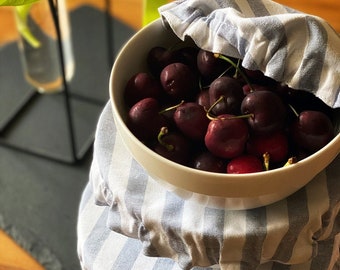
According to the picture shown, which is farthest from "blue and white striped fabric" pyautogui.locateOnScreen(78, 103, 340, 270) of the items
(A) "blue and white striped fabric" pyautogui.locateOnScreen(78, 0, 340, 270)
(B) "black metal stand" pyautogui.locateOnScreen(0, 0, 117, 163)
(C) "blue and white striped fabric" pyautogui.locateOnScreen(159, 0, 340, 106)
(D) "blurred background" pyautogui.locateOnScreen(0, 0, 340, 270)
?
(B) "black metal stand" pyautogui.locateOnScreen(0, 0, 117, 163)

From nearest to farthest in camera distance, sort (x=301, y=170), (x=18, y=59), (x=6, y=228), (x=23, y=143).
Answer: (x=301, y=170), (x=6, y=228), (x=23, y=143), (x=18, y=59)

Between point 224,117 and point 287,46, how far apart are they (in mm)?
87

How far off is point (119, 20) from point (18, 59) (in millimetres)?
224

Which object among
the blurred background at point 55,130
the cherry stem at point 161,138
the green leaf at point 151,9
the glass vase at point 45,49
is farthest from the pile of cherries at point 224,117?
the glass vase at point 45,49

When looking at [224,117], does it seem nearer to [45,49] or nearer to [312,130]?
[312,130]

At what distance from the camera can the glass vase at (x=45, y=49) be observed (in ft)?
3.51

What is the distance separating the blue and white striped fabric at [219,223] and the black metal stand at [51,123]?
1.43ft

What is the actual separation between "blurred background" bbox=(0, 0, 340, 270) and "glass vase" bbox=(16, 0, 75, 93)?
0.03 meters

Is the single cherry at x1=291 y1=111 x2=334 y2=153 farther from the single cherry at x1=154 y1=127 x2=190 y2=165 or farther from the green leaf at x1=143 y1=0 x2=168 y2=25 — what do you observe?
the green leaf at x1=143 y1=0 x2=168 y2=25

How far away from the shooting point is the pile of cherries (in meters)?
0.50

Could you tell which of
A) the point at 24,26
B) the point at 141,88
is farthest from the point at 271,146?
the point at 24,26

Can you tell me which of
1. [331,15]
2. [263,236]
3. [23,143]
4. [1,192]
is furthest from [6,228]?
[331,15]

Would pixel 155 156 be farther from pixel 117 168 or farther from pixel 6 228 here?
pixel 6 228

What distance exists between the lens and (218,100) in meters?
0.51
